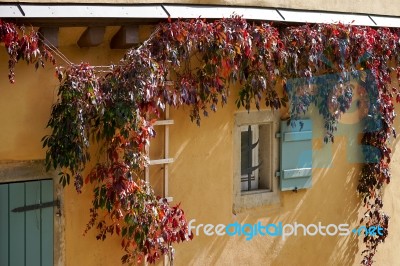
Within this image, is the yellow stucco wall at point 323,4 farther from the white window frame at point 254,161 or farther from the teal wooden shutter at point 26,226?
the teal wooden shutter at point 26,226

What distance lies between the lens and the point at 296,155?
386 inches

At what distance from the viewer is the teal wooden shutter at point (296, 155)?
380 inches

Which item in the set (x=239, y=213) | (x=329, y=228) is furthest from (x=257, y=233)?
(x=329, y=228)

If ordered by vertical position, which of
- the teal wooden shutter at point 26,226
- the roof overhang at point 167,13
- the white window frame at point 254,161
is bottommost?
the teal wooden shutter at point 26,226

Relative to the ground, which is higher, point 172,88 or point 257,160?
point 172,88

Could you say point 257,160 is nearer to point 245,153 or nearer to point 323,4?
point 245,153

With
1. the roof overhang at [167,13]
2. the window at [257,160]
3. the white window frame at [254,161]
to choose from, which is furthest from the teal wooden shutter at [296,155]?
the roof overhang at [167,13]

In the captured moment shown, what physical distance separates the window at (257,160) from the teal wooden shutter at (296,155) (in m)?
0.09

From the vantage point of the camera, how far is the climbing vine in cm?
768

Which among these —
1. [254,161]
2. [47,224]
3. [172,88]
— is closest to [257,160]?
[254,161]

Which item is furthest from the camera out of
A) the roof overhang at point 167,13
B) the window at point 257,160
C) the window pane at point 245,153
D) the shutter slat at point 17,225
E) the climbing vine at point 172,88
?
the window pane at point 245,153

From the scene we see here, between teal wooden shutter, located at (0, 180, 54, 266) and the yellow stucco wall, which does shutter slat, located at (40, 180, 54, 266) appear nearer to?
teal wooden shutter, located at (0, 180, 54, 266)

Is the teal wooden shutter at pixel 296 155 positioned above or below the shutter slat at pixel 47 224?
above

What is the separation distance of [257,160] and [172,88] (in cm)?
173
